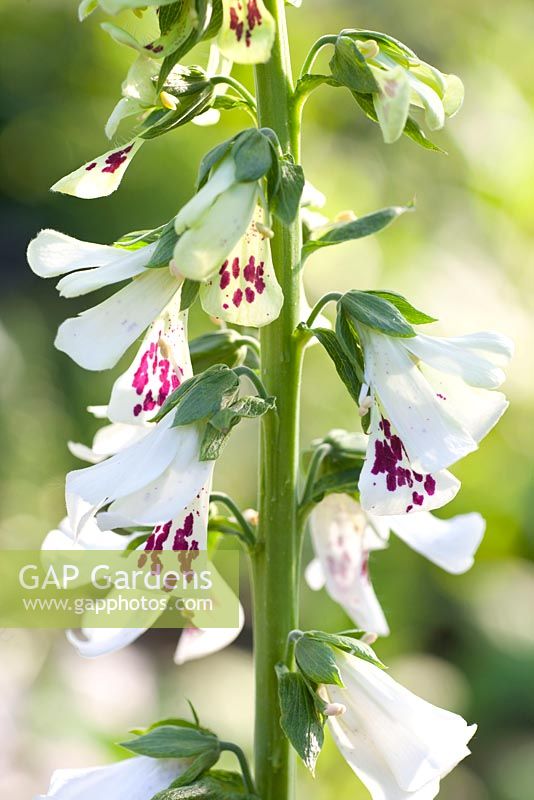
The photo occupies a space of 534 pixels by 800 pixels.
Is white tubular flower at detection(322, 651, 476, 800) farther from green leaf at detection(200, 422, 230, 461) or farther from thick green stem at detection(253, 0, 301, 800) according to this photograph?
green leaf at detection(200, 422, 230, 461)

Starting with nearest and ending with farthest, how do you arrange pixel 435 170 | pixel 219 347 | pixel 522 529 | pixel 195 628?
pixel 219 347, pixel 195 628, pixel 522 529, pixel 435 170

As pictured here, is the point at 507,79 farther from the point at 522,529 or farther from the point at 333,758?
the point at 333,758

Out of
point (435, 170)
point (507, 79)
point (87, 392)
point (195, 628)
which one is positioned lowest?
point (87, 392)

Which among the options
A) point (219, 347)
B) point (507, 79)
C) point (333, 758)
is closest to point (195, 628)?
point (219, 347)

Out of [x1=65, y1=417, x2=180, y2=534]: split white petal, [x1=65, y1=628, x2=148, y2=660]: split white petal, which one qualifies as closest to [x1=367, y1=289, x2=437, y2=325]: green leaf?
[x1=65, y1=417, x2=180, y2=534]: split white petal

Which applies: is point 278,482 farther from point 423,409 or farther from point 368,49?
point 368,49

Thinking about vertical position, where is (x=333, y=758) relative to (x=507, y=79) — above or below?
below

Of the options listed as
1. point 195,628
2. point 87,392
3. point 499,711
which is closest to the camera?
point 195,628

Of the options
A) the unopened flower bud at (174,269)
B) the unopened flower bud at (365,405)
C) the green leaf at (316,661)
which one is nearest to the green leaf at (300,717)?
the green leaf at (316,661)
